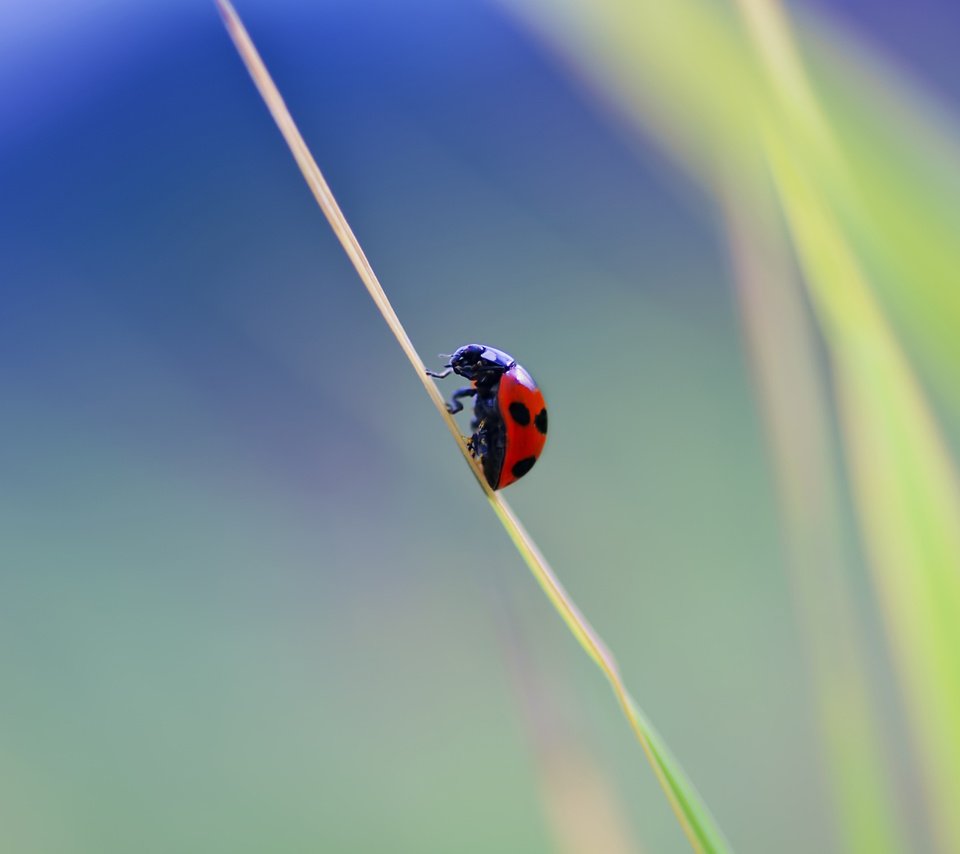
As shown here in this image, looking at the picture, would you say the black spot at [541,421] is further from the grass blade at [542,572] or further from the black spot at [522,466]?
the grass blade at [542,572]

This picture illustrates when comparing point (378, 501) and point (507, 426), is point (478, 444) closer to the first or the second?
point (507, 426)

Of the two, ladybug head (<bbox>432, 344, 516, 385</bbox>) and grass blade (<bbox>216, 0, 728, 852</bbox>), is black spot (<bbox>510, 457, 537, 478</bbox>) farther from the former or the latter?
grass blade (<bbox>216, 0, 728, 852</bbox>)

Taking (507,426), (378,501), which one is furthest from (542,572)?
(378,501)

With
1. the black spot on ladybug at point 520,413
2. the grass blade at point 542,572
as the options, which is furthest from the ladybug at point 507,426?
the grass blade at point 542,572

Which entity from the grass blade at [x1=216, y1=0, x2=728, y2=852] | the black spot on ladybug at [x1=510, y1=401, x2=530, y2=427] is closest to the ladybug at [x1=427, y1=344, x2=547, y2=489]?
the black spot on ladybug at [x1=510, y1=401, x2=530, y2=427]

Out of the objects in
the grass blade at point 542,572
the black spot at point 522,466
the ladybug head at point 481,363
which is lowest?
the grass blade at point 542,572

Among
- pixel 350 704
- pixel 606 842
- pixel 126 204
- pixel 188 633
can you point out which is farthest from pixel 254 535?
pixel 606 842
